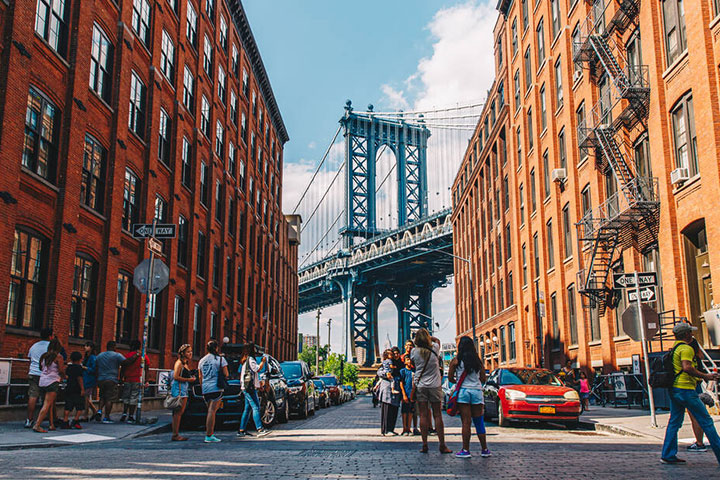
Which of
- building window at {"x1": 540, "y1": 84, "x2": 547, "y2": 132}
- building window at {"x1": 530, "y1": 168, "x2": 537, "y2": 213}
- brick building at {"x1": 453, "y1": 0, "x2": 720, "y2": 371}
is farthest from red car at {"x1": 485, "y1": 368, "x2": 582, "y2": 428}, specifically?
building window at {"x1": 530, "y1": 168, "x2": 537, "y2": 213}

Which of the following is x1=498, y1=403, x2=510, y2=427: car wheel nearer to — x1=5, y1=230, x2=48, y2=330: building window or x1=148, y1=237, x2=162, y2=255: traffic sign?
x1=148, y1=237, x2=162, y2=255: traffic sign

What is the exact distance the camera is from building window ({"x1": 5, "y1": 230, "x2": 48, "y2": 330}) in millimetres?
15047

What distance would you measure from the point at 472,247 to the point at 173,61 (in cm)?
3317

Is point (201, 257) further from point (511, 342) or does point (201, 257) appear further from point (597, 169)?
point (511, 342)

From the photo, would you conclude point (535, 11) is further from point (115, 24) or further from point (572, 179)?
point (115, 24)

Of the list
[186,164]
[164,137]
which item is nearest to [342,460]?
[164,137]

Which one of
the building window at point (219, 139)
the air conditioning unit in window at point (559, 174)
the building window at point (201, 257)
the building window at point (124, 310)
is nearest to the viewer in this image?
the building window at point (124, 310)

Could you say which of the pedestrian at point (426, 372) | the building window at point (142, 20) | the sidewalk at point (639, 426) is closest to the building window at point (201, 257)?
the building window at point (142, 20)

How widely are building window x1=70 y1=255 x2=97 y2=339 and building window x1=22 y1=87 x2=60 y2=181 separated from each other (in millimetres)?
2638

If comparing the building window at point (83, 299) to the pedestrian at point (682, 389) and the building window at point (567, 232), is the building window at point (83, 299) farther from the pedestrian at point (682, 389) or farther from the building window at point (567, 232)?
the building window at point (567, 232)

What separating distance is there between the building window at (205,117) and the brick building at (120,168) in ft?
0.18

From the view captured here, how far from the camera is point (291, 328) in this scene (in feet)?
210

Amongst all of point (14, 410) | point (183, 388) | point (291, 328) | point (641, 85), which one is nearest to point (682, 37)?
point (641, 85)

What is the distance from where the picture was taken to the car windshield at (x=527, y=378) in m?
16.6
